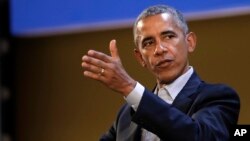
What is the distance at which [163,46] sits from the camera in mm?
1334

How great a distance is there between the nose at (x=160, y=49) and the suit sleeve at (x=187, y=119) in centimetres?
16

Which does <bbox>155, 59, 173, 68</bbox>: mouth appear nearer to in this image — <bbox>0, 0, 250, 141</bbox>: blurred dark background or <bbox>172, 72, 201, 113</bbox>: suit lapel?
<bbox>172, 72, 201, 113</bbox>: suit lapel

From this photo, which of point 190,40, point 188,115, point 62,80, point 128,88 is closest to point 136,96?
point 128,88

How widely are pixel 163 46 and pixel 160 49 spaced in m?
0.02

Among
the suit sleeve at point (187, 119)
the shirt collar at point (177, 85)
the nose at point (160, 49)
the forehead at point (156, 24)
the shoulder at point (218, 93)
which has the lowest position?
the suit sleeve at point (187, 119)

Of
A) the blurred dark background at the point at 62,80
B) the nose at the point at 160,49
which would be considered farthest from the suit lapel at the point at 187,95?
the blurred dark background at the point at 62,80

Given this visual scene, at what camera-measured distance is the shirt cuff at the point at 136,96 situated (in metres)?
1.10

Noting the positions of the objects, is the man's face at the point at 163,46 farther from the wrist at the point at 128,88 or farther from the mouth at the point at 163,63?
the wrist at the point at 128,88

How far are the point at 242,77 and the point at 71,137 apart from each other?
0.96 meters

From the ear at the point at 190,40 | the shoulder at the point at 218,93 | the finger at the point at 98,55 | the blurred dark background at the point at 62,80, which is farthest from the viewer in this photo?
the blurred dark background at the point at 62,80

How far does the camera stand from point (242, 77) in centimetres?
209

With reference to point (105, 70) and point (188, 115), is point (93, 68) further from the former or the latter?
point (188, 115)

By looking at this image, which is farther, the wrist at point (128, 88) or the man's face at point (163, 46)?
the man's face at point (163, 46)

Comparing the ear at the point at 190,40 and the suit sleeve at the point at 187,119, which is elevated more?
the ear at the point at 190,40
